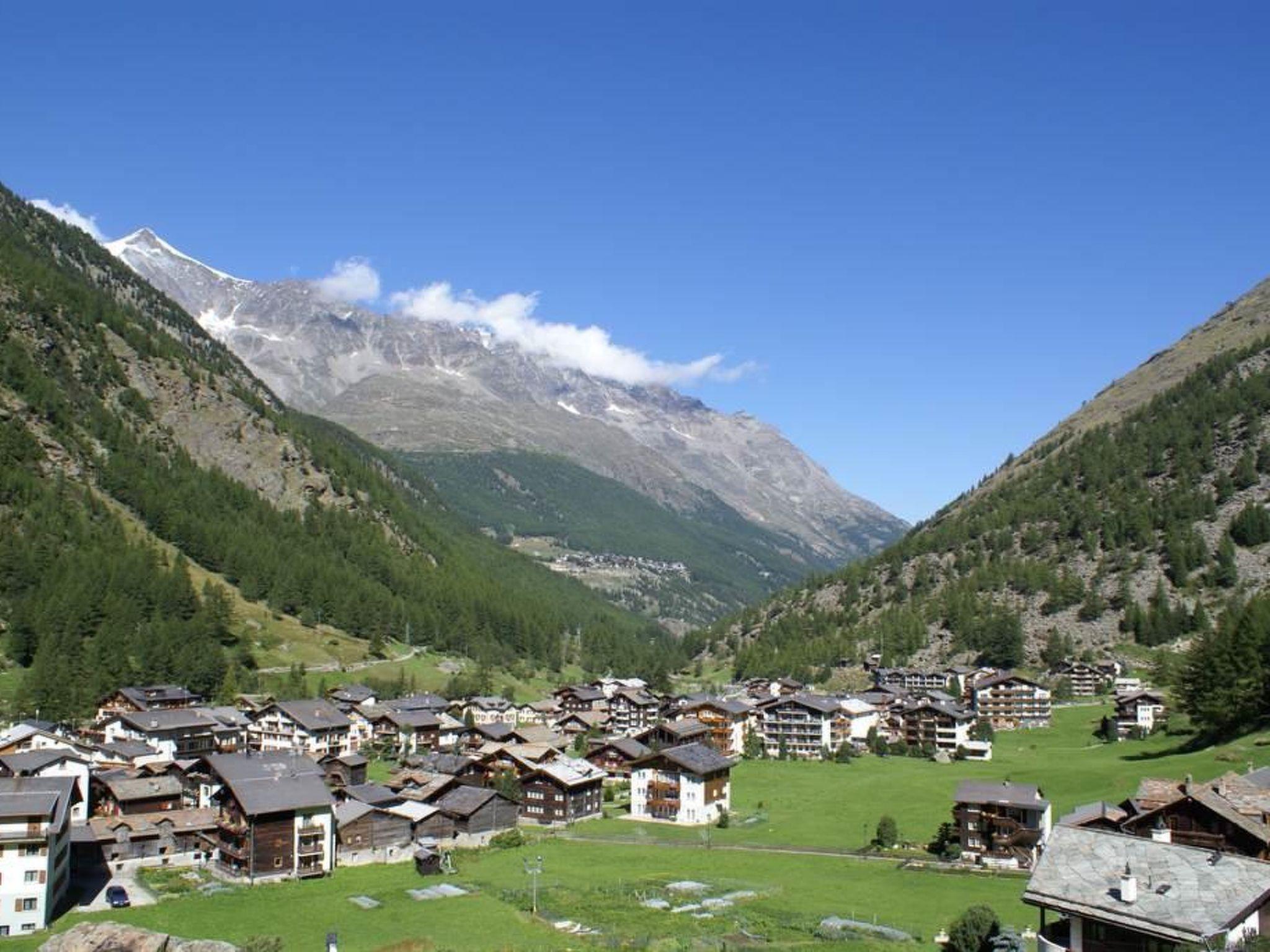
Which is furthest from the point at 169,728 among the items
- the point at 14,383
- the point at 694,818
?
the point at 14,383

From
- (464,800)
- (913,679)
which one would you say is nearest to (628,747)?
(464,800)

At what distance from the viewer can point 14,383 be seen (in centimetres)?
19975

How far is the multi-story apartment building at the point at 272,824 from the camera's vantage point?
71.1m

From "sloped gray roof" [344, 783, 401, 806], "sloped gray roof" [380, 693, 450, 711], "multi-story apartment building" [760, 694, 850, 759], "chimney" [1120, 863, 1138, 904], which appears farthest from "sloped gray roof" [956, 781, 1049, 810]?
"sloped gray roof" [380, 693, 450, 711]

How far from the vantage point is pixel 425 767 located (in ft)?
344

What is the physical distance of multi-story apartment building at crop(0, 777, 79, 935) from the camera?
58.3m

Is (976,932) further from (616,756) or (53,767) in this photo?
(616,756)

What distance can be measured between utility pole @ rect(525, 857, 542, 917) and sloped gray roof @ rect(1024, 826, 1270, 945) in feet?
111

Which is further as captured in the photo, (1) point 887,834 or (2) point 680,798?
(2) point 680,798

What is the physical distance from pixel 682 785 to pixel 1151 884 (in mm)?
66618

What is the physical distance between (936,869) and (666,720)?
6667 cm

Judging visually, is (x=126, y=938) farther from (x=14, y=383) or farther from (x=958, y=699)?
(x=14, y=383)

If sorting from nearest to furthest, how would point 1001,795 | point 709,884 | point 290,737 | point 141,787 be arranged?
point 709,884
point 1001,795
point 141,787
point 290,737

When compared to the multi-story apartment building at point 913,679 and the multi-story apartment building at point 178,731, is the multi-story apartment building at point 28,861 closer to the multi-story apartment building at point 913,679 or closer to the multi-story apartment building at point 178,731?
the multi-story apartment building at point 178,731
